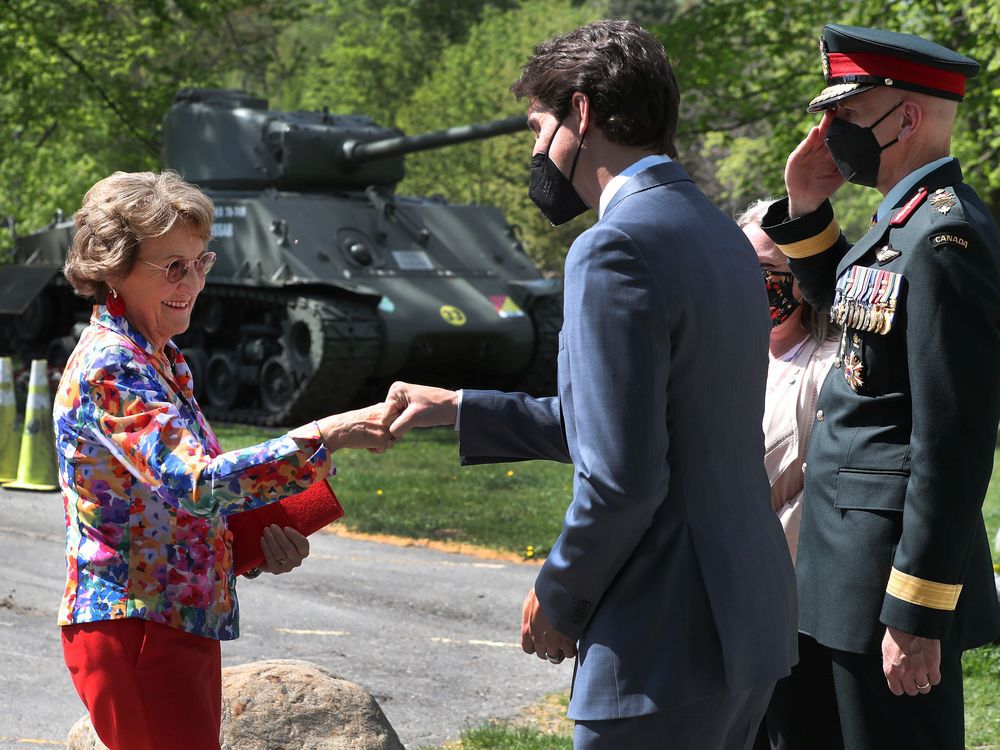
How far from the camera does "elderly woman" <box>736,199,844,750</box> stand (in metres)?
3.36

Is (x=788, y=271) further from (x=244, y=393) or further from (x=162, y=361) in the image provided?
(x=244, y=393)

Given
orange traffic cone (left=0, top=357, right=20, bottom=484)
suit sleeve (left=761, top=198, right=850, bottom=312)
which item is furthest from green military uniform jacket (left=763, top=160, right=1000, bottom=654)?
orange traffic cone (left=0, top=357, right=20, bottom=484)

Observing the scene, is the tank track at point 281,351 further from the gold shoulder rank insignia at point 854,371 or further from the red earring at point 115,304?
the gold shoulder rank insignia at point 854,371

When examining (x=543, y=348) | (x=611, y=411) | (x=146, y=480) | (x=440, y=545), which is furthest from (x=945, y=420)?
(x=543, y=348)

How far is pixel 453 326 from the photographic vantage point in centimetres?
1493

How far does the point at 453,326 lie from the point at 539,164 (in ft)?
40.5

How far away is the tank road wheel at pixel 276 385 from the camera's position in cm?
1483

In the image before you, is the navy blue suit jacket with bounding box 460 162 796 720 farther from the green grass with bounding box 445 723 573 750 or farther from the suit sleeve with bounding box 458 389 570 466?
the green grass with bounding box 445 723 573 750

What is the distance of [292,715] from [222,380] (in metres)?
12.0

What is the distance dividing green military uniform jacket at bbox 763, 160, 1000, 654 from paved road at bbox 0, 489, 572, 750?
257 centimetres

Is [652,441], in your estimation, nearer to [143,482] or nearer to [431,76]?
[143,482]

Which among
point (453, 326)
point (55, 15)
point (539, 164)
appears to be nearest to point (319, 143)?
point (453, 326)

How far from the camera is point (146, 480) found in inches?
108

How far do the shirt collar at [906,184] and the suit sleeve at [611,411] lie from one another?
918mm
